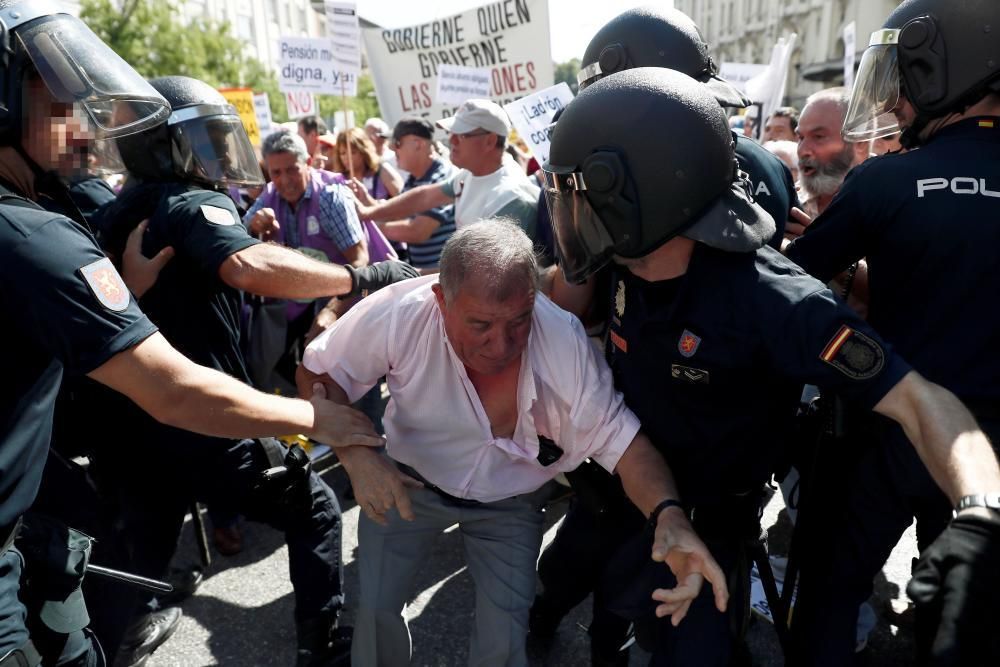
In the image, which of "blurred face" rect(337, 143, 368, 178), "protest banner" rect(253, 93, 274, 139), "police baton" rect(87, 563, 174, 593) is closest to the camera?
"police baton" rect(87, 563, 174, 593)

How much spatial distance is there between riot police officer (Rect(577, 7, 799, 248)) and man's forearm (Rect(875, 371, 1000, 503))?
3.21 feet

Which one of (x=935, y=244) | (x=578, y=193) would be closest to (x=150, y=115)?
(x=578, y=193)

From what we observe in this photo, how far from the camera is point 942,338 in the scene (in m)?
1.94

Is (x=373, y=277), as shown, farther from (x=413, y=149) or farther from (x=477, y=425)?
(x=413, y=149)

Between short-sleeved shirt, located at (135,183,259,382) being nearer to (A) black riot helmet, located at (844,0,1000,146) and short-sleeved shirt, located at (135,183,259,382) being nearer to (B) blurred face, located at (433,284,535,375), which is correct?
(B) blurred face, located at (433,284,535,375)

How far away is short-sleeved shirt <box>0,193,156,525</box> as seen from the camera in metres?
1.39

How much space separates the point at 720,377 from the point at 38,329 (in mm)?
1519

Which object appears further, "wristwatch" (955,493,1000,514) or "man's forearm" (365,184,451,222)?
"man's forearm" (365,184,451,222)

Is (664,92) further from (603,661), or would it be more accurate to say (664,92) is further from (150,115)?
(603,661)

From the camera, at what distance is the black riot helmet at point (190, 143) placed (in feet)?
8.86

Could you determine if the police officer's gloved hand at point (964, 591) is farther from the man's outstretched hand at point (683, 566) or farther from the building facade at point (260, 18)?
the building facade at point (260, 18)

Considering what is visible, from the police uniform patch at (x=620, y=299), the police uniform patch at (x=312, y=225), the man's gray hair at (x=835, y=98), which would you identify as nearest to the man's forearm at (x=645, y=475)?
the police uniform patch at (x=620, y=299)

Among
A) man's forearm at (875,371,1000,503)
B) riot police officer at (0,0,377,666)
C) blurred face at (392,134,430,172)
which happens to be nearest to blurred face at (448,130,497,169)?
blurred face at (392,134,430,172)

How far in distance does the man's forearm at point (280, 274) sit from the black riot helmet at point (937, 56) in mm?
1906
